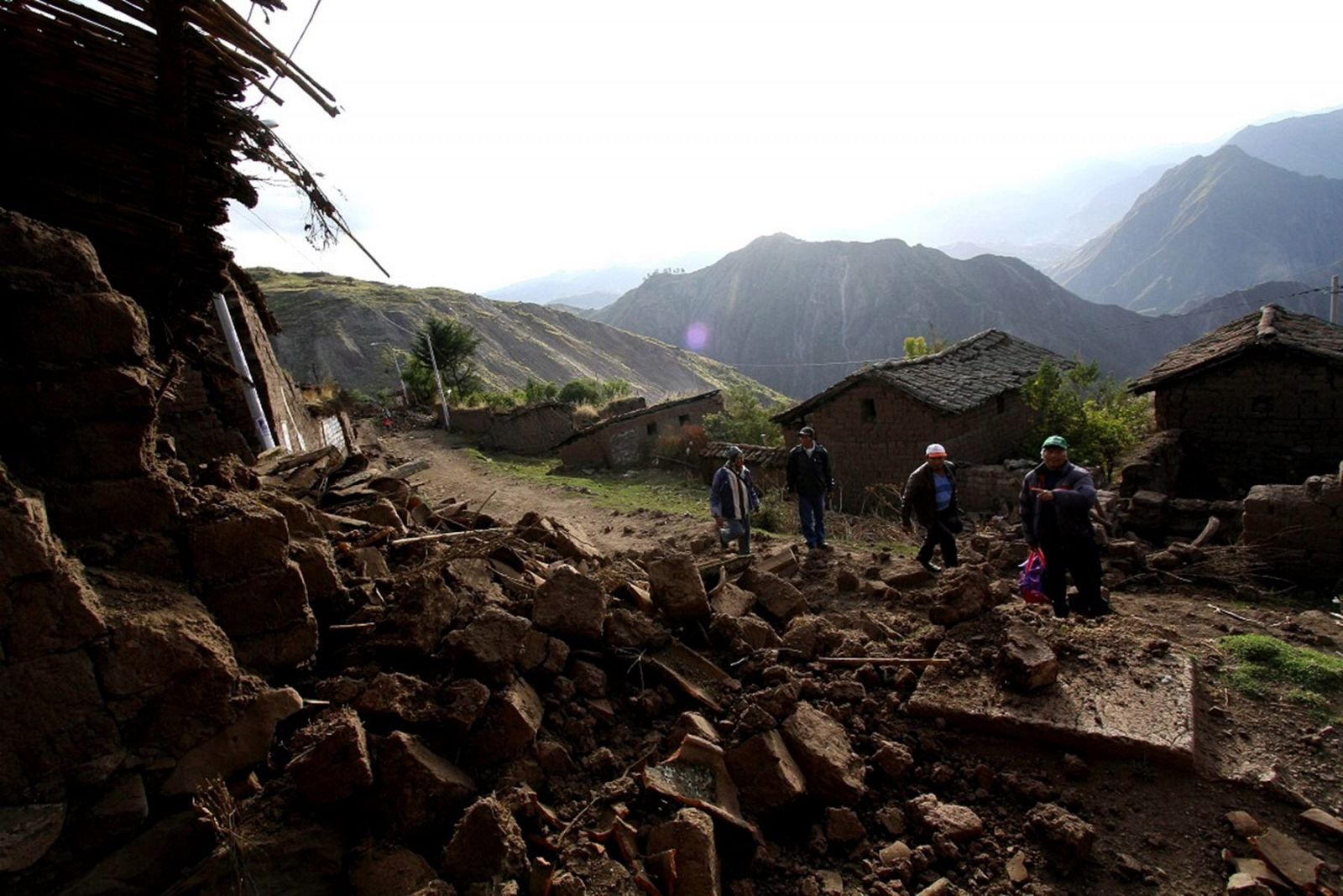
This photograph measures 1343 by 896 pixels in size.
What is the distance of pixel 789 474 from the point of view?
8.56 metres

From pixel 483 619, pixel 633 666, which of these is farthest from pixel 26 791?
pixel 633 666

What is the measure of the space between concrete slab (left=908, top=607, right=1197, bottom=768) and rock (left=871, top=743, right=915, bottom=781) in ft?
1.33

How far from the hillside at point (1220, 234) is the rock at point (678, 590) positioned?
116m

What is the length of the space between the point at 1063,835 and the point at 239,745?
370 centimetres

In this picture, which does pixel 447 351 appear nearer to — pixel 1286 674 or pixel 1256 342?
pixel 1256 342

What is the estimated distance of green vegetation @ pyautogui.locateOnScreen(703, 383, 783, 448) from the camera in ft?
69.2

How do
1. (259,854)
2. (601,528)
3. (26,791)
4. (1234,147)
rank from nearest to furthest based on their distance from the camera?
(26,791) < (259,854) < (601,528) < (1234,147)

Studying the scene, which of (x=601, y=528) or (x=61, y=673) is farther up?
(x=61, y=673)

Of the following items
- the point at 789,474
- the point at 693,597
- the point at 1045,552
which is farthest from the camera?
the point at 789,474

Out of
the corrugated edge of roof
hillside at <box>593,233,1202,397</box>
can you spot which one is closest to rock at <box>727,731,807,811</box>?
the corrugated edge of roof

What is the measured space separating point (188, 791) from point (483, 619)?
1371 millimetres

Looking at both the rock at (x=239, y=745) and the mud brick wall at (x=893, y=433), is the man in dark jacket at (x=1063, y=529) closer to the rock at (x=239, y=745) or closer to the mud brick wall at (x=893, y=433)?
the rock at (x=239, y=745)

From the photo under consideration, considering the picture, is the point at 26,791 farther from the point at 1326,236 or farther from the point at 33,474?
the point at 1326,236

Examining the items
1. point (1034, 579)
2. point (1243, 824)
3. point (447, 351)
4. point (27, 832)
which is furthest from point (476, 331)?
point (1243, 824)
